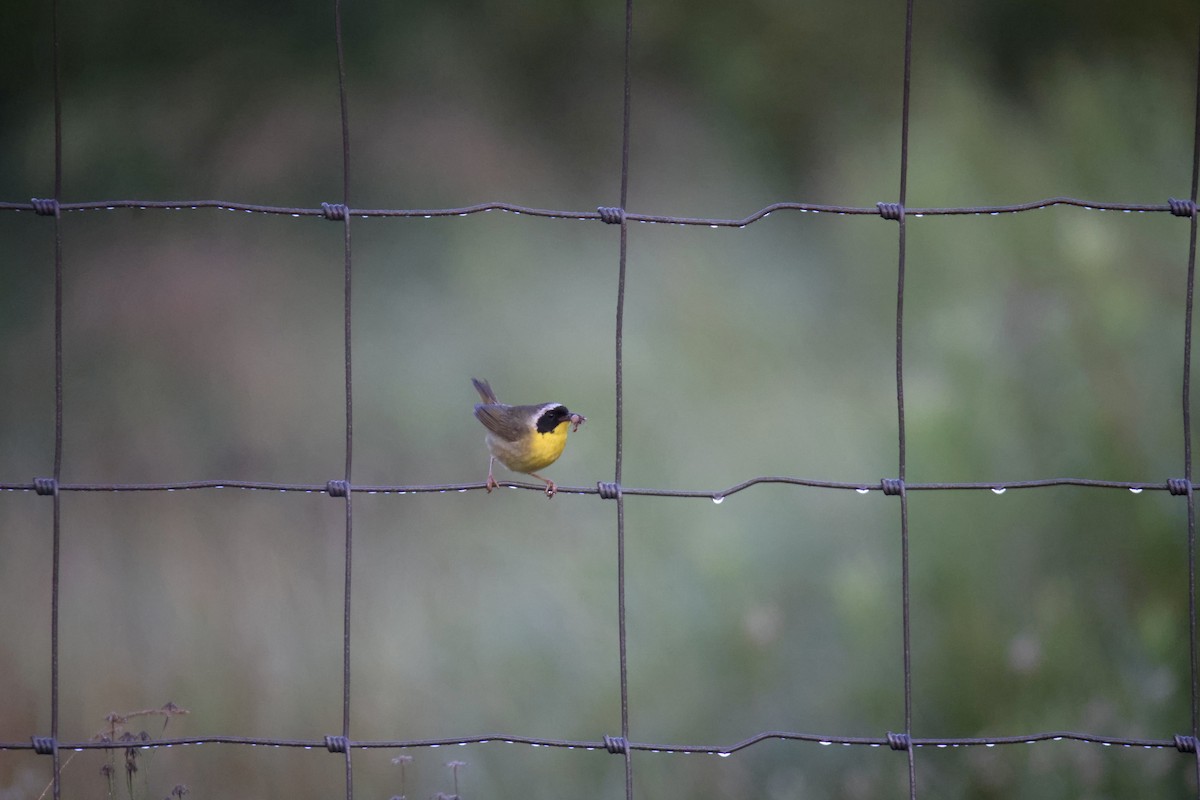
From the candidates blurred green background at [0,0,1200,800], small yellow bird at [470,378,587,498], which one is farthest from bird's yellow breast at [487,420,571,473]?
blurred green background at [0,0,1200,800]

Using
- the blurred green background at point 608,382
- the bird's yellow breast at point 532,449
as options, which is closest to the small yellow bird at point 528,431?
the bird's yellow breast at point 532,449

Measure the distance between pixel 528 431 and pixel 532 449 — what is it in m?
0.03

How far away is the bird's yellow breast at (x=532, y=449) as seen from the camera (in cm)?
170

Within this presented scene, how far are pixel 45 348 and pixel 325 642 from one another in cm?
68

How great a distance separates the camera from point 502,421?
1.72 metres

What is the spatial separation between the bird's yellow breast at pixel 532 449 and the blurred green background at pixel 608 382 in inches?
17.6

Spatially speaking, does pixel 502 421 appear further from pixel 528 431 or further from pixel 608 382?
pixel 608 382

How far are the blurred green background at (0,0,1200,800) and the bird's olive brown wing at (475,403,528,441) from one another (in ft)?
1.43

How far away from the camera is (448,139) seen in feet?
7.45

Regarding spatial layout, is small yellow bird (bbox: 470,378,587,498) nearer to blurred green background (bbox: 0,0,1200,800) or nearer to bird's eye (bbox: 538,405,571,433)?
bird's eye (bbox: 538,405,571,433)

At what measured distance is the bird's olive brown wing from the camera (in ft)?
5.59

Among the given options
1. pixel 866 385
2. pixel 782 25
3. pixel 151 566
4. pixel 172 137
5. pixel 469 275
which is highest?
pixel 782 25

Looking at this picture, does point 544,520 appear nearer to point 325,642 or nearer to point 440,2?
point 325,642

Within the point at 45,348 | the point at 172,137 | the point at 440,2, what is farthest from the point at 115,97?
the point at 440,2
